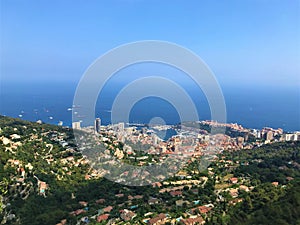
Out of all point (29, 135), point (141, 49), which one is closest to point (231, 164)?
point (29, 135)

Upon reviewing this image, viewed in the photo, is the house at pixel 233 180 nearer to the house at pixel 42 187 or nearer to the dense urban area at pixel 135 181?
the dense urban area at pixel 135 181

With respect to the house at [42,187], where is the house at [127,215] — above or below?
below

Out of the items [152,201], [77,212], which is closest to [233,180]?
[152,201]

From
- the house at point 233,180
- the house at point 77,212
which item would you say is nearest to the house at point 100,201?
the house at point 77,212

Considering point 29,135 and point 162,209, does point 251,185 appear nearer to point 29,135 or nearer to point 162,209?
point 162,209

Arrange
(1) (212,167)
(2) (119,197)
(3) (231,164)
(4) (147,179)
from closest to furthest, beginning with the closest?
(4) (147,179), (2) (119,197), (1) (212,167), (3) (231,164)

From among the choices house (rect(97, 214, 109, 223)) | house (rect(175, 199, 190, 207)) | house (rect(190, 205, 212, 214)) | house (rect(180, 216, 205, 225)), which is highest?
house (rect(97, 214, 109, 223))

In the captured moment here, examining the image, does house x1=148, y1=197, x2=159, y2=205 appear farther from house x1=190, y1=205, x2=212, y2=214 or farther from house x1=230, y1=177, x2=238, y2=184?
house x1=230, y1=177, x2=238, y2=184

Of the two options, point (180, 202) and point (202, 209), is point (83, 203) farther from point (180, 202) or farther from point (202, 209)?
point (202, 209)

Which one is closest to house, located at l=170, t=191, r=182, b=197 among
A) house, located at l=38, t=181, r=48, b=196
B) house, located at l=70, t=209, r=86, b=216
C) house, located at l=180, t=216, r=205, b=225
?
house, located at l=180, t=216, r=205, b=225
